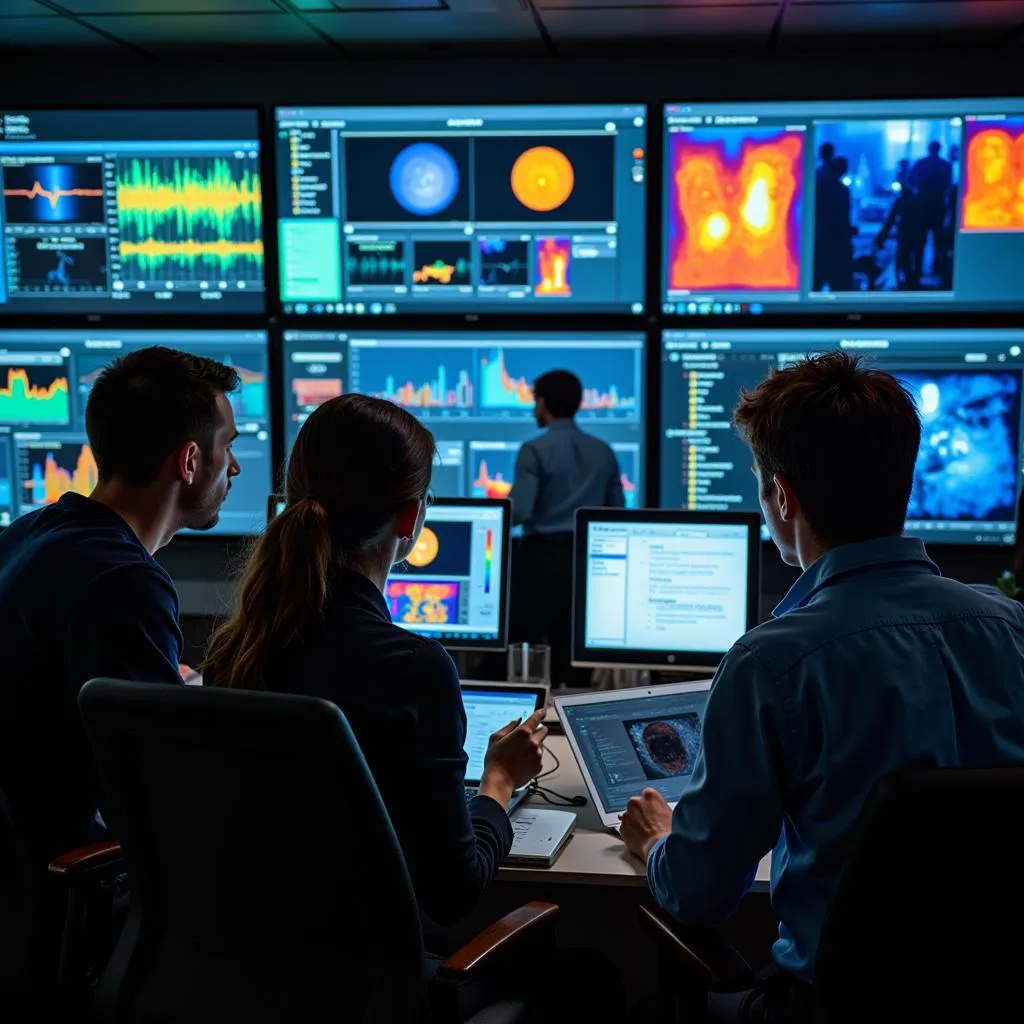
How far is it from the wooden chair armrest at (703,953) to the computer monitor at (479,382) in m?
2.62

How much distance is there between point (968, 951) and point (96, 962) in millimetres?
1259

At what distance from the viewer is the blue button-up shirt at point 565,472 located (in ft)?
12.4

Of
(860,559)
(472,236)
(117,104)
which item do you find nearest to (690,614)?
(860,559)

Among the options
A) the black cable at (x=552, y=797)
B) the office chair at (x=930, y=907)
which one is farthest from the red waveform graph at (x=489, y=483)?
the office chair at (x=930, y=907)

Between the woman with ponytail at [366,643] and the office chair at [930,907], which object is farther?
the woman with ponytail at [366,643]

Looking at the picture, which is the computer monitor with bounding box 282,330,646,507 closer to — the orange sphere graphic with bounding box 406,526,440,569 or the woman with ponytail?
the orange sphere graphic with bounding box 406,526,440,569

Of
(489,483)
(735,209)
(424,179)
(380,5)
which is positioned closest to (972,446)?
(735,209)

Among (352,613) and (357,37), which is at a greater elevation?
(357,37)

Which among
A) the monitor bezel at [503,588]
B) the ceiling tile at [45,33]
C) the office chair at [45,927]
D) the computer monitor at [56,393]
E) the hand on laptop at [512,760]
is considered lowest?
the office chair at [45,927]

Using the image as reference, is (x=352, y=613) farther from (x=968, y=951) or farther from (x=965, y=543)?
(x=965, y=543)

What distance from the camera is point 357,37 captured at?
384cm

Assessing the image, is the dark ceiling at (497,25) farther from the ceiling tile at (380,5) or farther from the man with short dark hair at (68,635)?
the man with short dark hair at (68,635)

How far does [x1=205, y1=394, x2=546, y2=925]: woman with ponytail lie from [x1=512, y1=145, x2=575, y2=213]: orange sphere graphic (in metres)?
2.53

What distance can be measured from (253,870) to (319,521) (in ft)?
1.42
